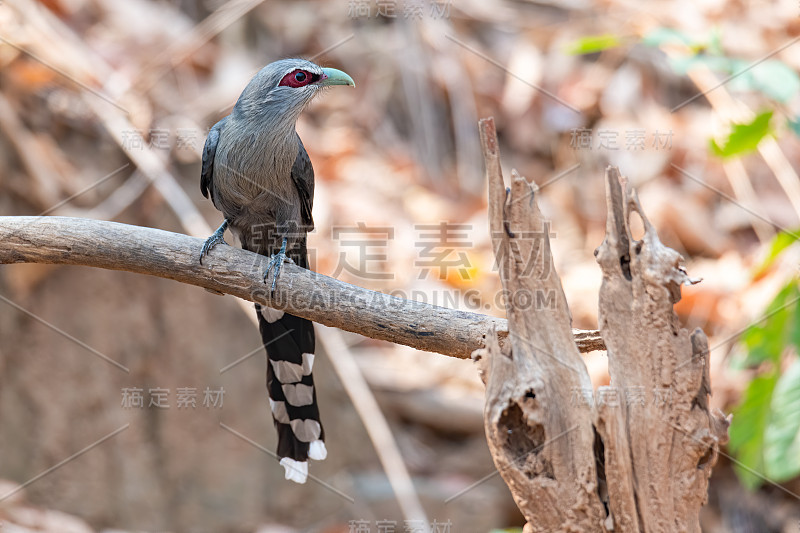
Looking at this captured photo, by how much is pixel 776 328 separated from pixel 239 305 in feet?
11.8

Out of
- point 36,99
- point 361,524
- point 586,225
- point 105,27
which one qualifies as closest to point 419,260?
point 586,225

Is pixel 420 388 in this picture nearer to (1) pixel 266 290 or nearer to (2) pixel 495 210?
(1) pixel 266 290

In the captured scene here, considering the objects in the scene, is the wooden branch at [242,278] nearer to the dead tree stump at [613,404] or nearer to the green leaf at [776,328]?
the dead tree stump at [613,404]

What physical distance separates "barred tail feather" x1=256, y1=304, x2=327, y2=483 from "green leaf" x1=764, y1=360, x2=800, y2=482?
219 cm

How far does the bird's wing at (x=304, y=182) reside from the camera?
3.35 m

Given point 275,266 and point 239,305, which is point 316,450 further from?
point 239,305

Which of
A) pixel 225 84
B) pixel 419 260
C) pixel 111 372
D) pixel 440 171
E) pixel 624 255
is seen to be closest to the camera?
pixel 624 255

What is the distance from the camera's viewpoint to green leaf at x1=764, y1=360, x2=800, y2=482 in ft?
10.9

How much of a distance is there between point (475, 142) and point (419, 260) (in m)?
1.86

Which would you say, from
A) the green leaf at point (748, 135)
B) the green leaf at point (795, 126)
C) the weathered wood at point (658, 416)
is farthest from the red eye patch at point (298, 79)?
the green leaf at point (795, 126)

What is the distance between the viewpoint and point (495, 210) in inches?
80.6

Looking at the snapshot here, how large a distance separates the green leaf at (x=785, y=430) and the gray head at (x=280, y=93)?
106 inches

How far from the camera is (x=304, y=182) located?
11.1ft

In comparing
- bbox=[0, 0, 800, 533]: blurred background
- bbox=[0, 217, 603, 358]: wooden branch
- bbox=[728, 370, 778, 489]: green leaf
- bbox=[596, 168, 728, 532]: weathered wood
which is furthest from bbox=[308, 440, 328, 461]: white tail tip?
bbox=[728, 370, 778, 489]: green leaf
